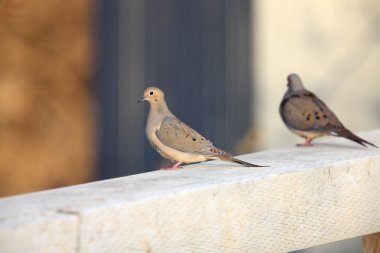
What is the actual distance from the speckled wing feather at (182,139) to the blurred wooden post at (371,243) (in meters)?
0.93

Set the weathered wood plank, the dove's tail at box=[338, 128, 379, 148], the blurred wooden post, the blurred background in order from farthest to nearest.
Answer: the blurred background
the dove's tail at box=[338, 128, 379, 148]
the blurred wooden post
the weathered wood plank

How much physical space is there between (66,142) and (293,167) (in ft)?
10.4

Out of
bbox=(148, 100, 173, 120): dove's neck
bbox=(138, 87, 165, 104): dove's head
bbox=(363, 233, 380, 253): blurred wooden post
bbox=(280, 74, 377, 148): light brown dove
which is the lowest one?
bbox=(363, 233, 380, 253): blurred wooden post

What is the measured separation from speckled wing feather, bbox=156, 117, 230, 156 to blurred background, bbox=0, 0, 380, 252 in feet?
6.25

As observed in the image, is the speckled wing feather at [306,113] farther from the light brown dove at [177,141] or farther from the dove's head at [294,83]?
the light brown dove at [177,141]

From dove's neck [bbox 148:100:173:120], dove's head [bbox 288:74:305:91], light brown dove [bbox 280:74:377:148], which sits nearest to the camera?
dove's neck [bbox 148:100:173:120]

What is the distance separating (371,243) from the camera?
9.12 feet

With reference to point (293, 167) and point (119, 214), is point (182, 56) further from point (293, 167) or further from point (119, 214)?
point (119, 214)

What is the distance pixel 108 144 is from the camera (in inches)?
225

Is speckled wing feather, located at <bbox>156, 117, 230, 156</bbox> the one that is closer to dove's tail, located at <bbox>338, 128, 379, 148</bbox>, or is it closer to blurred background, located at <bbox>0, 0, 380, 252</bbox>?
dove's tail, located at <bbox>338, 128, 379, 148</bbox>

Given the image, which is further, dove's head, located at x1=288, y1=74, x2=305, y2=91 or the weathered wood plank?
dove's head, located at x1=288, y1=74, x2=305, y2=91

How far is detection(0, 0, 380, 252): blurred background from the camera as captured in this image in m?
5.42

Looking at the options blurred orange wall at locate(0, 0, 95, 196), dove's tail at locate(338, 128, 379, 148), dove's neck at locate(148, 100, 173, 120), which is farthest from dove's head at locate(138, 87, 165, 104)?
blurred orange wall at locate(0, 0, 95, 196)

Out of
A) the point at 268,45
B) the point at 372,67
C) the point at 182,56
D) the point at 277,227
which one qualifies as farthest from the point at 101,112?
the point at 277,227
